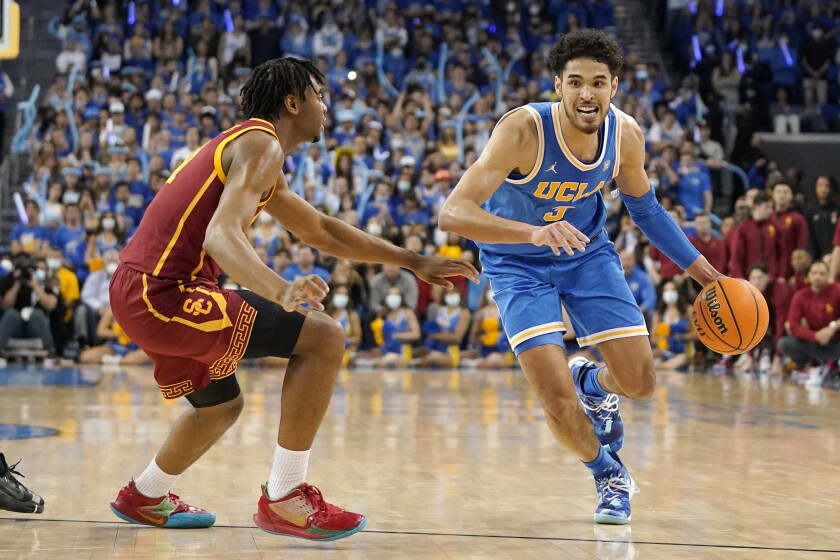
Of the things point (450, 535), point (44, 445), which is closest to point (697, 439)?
point (450, 535)

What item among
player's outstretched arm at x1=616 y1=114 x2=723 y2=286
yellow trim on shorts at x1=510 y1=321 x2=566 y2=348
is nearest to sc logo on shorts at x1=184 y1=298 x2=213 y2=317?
yellow trim on shorts at x1=510 y1=321 x2=566 y2=348

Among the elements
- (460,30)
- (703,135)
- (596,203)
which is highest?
(460,30)

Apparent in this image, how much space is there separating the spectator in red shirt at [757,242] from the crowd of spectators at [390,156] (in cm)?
2

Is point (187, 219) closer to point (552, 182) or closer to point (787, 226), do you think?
point (552, 182)

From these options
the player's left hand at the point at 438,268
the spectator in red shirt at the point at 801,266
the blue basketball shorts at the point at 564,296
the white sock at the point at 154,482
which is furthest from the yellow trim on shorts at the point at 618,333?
the spectator in red shirt at the point at 801,266

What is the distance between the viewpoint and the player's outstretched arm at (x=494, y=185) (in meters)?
4.40

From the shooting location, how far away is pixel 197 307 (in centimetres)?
396

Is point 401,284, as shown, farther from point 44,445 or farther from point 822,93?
point 822,93

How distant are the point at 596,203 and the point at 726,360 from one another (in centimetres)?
847

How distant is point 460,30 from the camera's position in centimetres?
1866

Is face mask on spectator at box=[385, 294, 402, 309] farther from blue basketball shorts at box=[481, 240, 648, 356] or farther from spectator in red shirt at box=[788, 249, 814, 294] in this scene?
blue basketball shorts at box=[481, 240, 648, 356]

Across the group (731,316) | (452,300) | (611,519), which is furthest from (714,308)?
(452,300)

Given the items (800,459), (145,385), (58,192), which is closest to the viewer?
(800,459)

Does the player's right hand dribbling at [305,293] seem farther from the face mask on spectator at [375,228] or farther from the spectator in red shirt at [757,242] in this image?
the spectator in red shirt at [757,242]
